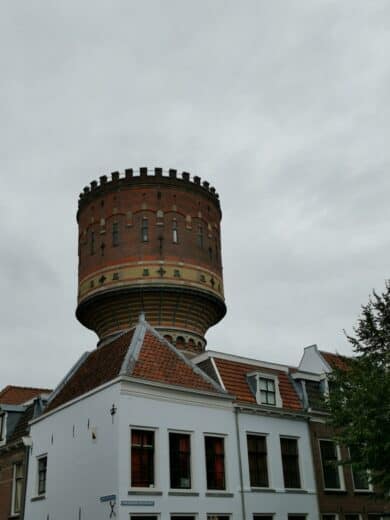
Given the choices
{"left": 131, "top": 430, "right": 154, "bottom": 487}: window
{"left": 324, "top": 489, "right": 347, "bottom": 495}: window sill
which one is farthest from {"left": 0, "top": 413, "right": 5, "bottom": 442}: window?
{"left": 324, "top": 489, "right": 347, "bottom": 495}: window sill

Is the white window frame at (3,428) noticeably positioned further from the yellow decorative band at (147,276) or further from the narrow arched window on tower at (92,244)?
the narrow arched window on tower at (92,244)

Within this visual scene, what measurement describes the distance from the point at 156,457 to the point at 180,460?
3.23 ft

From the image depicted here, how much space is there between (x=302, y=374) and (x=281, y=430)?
9.84ft

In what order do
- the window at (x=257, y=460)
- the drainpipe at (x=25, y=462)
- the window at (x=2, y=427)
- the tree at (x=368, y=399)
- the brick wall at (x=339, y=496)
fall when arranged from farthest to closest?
1. the window at (x=2, y=427)
2. the brick wall at (x=339, y=496)
3. the drainpipe at (x=25, y=462)
4. the window at (x=257, y=460)
5. the tree at (x=368, y=399)

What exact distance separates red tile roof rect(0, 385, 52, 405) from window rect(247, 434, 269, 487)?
42.7ft

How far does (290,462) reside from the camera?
71.1 ft

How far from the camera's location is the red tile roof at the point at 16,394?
30.2m

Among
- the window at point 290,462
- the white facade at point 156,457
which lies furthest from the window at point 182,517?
the window at point 290,462

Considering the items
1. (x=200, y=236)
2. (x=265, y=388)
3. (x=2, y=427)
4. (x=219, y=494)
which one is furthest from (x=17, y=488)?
(x=200, y=236)

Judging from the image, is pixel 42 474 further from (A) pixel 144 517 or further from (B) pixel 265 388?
(B) pixel 265 388

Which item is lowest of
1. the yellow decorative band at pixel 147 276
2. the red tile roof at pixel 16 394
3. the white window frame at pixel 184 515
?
the white window frame at pixel 184 515

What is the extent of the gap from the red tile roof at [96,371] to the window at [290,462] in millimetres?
6375

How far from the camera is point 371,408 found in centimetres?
1677

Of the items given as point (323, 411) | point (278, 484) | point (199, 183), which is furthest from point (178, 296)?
point (278, 484)
